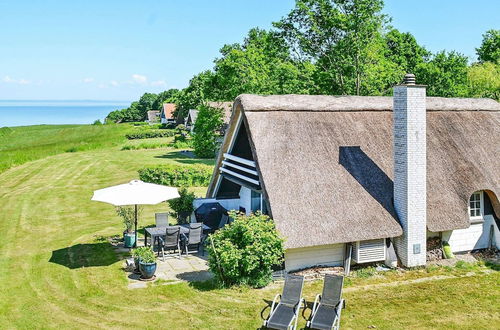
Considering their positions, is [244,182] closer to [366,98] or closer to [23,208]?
[366,98]

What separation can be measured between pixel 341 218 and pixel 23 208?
1777 cm

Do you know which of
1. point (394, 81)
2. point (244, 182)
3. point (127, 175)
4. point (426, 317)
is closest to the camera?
point (426, 317)

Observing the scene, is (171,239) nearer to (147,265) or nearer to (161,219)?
(161,219)

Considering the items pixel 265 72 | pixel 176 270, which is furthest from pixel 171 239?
pixel 265 72

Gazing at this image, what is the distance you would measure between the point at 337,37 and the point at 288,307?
18.6 metres

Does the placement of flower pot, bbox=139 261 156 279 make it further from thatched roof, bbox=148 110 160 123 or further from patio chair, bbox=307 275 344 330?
thatched roof, bbox=148 110 160 123

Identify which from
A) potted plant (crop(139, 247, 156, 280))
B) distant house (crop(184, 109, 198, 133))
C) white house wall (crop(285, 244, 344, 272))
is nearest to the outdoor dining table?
potted plant (crop(139, 247, 156, 280))

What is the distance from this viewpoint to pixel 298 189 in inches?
559

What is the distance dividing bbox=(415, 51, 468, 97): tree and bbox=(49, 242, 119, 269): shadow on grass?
31227 millimetres

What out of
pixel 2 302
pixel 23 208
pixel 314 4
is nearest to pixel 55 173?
pixel 23 208

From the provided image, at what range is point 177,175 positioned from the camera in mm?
30453

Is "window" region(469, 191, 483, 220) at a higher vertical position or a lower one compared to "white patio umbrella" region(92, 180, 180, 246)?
lower

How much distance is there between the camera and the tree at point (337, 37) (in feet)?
80.5

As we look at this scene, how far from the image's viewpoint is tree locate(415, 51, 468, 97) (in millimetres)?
39375
